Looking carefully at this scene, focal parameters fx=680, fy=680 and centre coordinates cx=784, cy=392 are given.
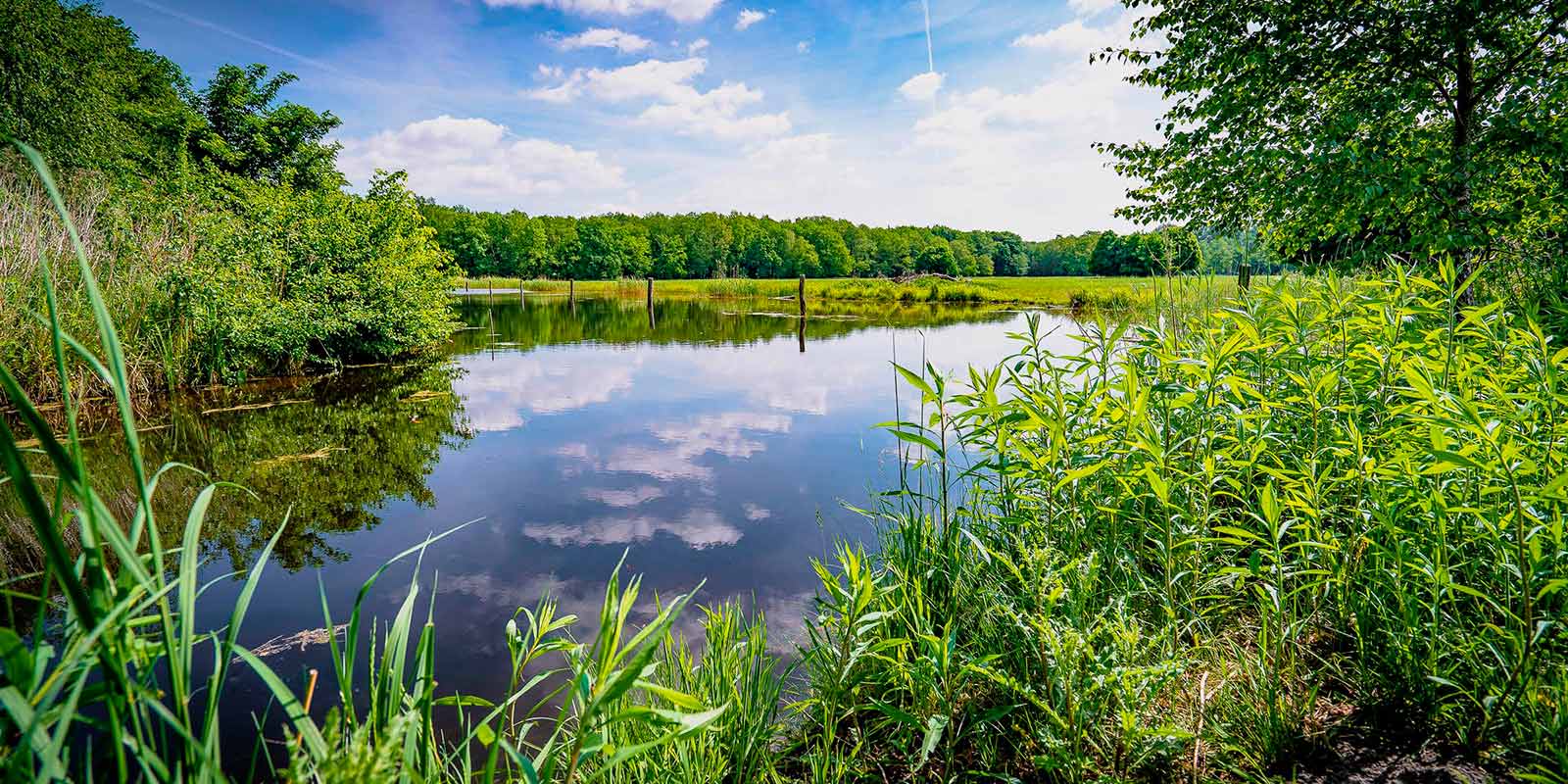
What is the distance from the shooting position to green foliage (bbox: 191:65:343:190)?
23.2 m

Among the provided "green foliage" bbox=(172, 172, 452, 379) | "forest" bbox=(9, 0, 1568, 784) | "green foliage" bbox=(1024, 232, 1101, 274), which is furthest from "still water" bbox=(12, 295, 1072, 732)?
"green foliage" bbox=(1024, 232, 1101, 274)

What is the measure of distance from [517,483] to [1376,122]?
9.37m

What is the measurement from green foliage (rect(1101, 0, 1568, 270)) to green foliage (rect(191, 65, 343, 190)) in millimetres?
25047

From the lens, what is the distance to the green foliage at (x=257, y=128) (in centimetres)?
2319

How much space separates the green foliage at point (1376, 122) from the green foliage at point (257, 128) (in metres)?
25.0

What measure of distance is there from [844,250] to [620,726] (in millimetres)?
89812

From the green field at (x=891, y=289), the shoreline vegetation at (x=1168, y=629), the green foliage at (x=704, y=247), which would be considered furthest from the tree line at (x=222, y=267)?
the green foliage at (x=704, y=247)

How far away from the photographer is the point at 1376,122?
6.97m

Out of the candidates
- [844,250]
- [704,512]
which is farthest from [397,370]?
[844,250]

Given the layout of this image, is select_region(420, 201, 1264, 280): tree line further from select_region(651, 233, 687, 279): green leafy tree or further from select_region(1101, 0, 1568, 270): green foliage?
select_region(1101, 0, 1568, 270): green foliage

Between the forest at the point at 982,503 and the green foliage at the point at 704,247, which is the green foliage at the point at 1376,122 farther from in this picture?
the green foliage at the point at 704,247

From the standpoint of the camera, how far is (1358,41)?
7.31 metres

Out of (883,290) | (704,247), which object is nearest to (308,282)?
(883,290)

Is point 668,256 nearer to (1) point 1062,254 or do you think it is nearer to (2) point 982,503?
(1) point 1062,254
